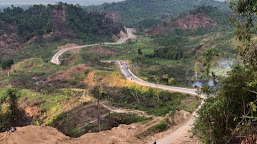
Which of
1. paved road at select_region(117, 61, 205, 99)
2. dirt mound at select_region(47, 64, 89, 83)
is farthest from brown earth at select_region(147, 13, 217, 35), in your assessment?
dirt mound at select_region(47, 64, 89, 83)

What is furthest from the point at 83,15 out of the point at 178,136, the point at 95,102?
the point at 178,136

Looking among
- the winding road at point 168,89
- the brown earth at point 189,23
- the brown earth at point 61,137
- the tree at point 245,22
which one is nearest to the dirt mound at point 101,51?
the winding road at point 168,89

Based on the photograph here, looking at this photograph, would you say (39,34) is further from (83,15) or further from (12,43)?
(83,15)

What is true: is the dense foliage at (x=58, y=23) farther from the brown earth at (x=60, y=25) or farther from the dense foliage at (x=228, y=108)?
the dense foliage at (x=228, y=108)

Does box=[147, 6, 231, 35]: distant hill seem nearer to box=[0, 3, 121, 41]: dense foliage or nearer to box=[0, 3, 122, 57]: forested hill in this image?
box=[0, 3, 122, 57]: forested hill

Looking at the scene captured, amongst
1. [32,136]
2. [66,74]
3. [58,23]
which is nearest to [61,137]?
[32,136]

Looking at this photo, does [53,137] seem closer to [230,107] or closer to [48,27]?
[230,107]
